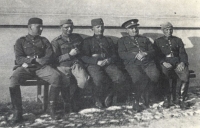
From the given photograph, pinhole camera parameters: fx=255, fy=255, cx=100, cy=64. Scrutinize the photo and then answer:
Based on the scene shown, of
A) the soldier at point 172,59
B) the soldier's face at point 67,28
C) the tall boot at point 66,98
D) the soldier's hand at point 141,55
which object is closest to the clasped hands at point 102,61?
the soldier's hand at point 141,55

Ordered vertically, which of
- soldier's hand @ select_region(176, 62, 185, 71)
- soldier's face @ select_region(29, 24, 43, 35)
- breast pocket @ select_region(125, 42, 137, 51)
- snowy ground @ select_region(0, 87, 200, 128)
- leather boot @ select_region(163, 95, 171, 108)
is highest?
soldier's face @ select_region(29, 24, 43, 35)

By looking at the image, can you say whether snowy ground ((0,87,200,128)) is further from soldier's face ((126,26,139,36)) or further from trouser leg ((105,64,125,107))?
soldier's face ((126,26,139,36))

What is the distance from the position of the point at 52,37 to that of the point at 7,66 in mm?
990

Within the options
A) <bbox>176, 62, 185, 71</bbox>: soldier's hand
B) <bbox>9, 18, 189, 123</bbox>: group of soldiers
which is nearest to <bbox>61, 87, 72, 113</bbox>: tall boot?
<bbox>9, 18, 189, 123</bbox>: group of soldiers

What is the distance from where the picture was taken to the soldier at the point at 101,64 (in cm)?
429

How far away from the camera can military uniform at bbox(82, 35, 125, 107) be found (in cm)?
427

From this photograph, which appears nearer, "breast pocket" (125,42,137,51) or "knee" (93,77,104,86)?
"knee" (93,77,104,86)

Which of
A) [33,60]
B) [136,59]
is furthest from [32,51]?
[136,59]

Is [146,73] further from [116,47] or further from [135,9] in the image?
[135,9]

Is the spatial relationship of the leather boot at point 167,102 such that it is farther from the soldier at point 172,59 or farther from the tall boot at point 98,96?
the tall boot at point 98,96

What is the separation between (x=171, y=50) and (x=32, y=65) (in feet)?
8.49

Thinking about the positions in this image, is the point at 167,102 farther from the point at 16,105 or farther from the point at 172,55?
the point at 16,105

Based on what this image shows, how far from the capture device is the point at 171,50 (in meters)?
4.87

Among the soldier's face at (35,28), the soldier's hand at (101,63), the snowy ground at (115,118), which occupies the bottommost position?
the snowy ground at (115,118)
